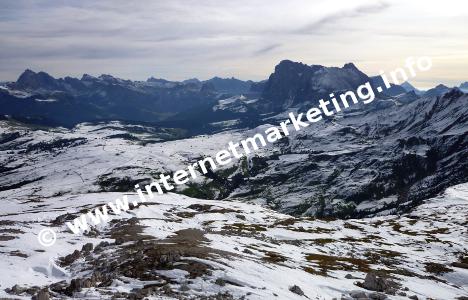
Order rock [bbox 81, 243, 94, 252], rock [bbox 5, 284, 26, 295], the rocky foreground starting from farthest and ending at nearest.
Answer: rock [bbox 81, 243, 94, 252] → the rocky foreground → rock [bbox 5, 284, 26, 295]

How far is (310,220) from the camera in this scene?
160 m

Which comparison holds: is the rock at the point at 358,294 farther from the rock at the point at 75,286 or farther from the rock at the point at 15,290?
the rock at the point at 15,290

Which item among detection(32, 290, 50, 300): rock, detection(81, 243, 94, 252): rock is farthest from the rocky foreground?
detection(81, 243, 94, 252): rock

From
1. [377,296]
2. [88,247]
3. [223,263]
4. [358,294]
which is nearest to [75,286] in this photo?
[223,263]

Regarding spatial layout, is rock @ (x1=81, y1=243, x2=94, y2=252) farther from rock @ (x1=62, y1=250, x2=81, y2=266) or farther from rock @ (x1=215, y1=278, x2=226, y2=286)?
rock @ (x1=215, y1=278, x2=226, y2=286)

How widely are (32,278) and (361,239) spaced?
101 metres

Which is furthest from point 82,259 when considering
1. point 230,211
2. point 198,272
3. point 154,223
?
point 230,211

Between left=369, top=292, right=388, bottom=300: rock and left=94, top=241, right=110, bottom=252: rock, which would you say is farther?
left=94, top=241, right=110, bottom=252: rock

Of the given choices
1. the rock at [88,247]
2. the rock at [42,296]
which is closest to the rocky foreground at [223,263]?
the rock at [42,296]

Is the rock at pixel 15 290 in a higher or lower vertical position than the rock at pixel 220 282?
higher

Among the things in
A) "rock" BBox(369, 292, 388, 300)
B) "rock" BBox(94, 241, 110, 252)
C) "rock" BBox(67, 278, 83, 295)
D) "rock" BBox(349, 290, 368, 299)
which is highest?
"rock" BBox(67, 278, 83, 295)

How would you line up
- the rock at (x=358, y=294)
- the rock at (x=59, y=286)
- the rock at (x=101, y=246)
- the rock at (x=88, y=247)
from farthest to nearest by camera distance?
1. the rock at (x=101, y=246)
2. the rock at (x=88, y=247)
3. the rock at (x=358, y=294)
4. the rock at (x=59, y=286)

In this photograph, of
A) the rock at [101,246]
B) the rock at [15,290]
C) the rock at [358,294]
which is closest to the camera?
the rock at [15,290]

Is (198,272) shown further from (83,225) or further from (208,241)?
(83,225)
